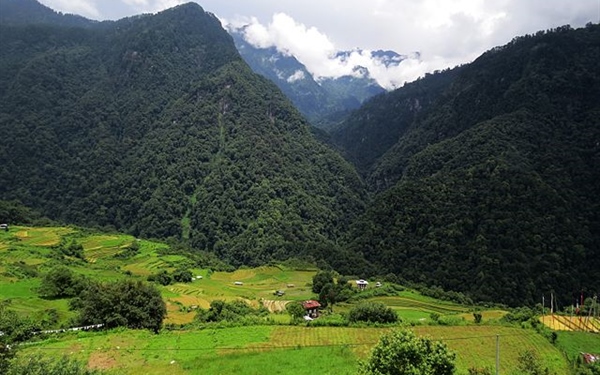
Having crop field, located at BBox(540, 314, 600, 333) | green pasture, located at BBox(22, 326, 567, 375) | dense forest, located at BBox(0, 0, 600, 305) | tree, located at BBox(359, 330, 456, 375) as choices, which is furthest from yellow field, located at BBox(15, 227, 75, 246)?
crop field, located at BBox(540, 314, 600, 333)

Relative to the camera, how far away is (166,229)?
515ft

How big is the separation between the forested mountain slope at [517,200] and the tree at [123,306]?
75.2 m

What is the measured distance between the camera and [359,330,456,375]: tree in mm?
25812

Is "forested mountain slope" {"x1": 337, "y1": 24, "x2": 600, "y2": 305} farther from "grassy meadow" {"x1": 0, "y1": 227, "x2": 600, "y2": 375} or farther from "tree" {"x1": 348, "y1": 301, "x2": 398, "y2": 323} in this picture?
"tree" {"x1": 348, "y1": 301, "x2": 398, "y2": 323}

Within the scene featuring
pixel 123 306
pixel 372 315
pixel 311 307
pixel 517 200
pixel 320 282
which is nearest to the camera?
pixel 123 306

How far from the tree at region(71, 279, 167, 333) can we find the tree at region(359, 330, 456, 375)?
26.0 meters

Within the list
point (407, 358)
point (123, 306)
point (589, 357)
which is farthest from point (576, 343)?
point (123, 306)

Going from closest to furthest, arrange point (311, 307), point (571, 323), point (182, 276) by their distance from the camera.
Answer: point (571, 323)
point (311, 307)
point (182, 276)

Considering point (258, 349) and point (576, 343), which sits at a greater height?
point (258, 349)

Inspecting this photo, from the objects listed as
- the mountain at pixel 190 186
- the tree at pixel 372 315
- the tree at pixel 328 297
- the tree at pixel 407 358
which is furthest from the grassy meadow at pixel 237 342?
the mountain at pixel 190 186

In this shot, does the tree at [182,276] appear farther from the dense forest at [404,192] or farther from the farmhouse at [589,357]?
the farmhouse at [589,357]

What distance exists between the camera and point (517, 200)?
4825 inches

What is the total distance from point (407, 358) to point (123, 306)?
2973 cm

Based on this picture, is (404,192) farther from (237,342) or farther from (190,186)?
(237,342)
